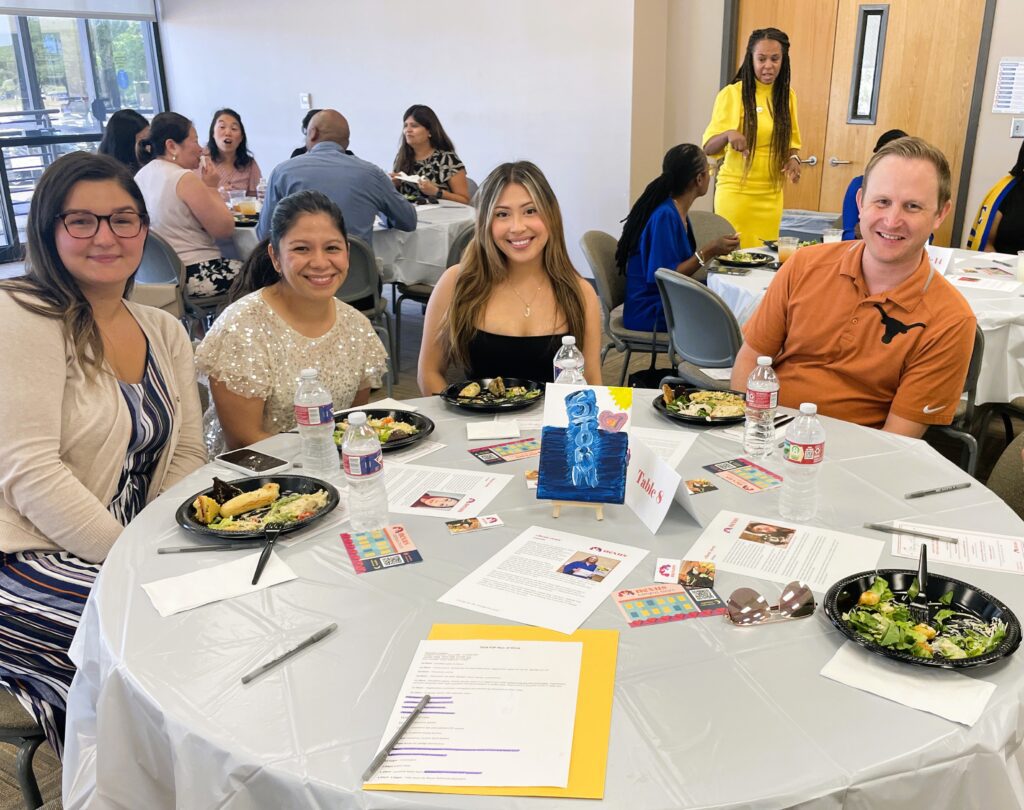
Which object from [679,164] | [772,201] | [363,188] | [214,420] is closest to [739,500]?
[214,420]

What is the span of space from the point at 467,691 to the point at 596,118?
592 cm

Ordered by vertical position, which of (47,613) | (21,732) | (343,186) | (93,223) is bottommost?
(21,732)

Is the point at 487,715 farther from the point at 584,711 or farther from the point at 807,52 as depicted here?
the point at 807,52

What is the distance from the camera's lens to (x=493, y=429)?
6.79ft

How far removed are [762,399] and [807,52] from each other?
5027 millimetres

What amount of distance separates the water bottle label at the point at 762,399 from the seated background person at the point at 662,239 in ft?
6.74

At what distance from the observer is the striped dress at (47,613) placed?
154 centimetres

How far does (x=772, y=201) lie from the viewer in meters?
4.97

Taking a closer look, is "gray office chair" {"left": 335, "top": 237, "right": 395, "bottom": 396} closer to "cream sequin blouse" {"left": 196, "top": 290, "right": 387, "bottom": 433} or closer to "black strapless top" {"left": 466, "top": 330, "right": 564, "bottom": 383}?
"black strapless top" {"left": 466, "top": 330, "right": 564, "bottom": 383}

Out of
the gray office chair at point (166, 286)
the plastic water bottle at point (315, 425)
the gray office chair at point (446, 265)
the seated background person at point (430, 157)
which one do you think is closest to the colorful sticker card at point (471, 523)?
the plastic water bottle at point (315, 425)

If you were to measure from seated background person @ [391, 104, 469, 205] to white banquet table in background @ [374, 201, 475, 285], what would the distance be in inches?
37.1

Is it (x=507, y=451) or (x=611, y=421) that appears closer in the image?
(x=611, y=421)

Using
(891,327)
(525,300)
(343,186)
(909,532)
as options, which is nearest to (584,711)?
(909,532)

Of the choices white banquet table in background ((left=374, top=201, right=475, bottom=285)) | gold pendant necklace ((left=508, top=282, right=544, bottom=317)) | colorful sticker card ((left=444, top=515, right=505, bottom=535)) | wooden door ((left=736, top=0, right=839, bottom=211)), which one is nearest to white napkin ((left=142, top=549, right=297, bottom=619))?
colorful sticker card ((left=444, top=515, right=505, bottom=535))
